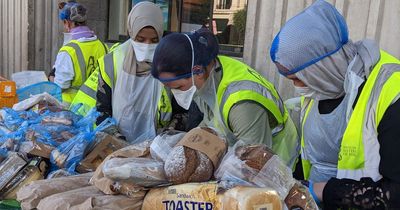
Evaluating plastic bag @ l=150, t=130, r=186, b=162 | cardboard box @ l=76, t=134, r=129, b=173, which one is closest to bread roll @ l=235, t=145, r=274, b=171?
plastic bag @ l=150, t=130, r=186, b=162

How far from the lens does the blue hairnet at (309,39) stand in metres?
1.59

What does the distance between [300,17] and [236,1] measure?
102 inches

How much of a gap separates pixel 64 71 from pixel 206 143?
2491 millimetres

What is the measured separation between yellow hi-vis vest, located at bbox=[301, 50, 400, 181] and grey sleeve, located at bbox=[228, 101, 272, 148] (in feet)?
1.32

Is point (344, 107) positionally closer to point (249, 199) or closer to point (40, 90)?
point (249, 199)

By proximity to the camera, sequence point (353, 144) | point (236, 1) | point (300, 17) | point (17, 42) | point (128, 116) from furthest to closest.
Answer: point (17, 42), point (236, 1), point (128, 116), point (300, 17), point (353, 144)

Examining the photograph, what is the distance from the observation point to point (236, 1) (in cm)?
415

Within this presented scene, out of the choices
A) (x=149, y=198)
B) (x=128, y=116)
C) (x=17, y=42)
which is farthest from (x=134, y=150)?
(x=17, y=42)

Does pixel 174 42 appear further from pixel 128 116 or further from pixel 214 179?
pixel 128 116

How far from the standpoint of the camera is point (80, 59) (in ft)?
11.9

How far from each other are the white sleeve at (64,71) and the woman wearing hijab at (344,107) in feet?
7.77

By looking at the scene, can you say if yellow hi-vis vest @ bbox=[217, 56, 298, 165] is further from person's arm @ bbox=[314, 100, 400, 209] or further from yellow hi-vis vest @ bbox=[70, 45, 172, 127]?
yellow hi-vis vest @ bbox=[70, 45, 172, 127]

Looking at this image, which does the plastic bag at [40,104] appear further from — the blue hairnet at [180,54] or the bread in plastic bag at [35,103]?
the blue hairnet at [180,54]

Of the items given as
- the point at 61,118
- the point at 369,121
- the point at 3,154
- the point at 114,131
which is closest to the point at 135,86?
the point at 114,131
